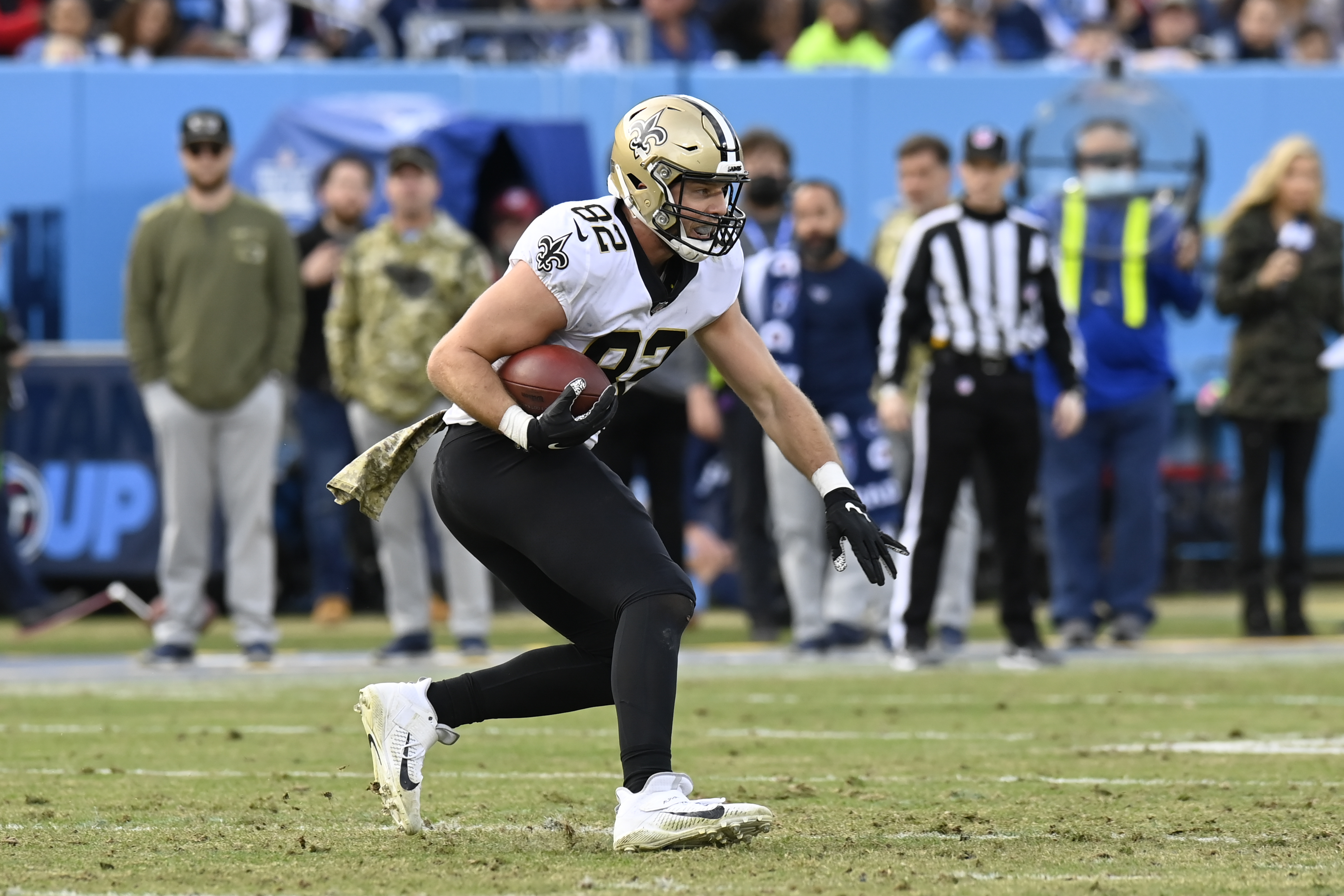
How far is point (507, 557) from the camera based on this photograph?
17.0ft

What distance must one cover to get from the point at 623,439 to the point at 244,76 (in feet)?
16.4

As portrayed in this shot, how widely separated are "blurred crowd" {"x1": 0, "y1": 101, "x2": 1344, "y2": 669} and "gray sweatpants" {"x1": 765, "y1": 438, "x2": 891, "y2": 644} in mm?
15

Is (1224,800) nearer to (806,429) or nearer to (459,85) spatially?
(806,429)

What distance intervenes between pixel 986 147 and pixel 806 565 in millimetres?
2304

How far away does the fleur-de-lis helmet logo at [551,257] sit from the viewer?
195 inches

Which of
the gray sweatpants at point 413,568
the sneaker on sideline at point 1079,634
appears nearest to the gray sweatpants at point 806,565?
the sneaker on sideline at point 1079,634

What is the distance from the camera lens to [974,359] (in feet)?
31.5

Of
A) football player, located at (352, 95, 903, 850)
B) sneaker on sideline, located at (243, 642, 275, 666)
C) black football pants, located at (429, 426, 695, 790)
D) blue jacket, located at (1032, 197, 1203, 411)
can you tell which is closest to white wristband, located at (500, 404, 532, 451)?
football player, located at (352, 95, 903, 850)

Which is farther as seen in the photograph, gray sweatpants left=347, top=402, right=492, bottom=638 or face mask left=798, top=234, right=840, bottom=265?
face mask left=798, top=234, right=840, bottom=265

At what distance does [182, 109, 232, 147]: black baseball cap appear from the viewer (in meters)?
9.96

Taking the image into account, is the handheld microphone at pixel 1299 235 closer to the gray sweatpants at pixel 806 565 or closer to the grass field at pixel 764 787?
the grass field at pixel 764 787

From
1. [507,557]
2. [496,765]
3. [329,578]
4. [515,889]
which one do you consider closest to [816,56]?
[329,578]

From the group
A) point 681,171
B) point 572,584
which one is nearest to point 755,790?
point 572,584

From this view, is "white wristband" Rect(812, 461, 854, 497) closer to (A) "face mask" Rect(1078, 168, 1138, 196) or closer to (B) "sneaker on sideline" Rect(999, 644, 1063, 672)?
(B) "sneaker on sideline" Rect(999, 644, 1063, 672)
